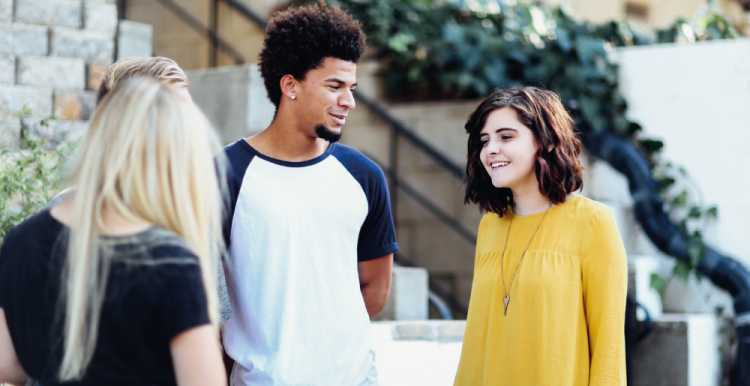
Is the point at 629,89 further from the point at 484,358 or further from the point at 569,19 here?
the point at 484,358

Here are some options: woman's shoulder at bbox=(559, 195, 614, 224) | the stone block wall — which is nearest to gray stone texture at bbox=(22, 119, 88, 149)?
the stone block wall

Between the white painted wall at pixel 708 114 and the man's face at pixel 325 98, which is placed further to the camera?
the white painted wall at pixel 708 114

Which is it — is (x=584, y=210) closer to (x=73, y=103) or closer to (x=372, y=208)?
(x=372, y=208)

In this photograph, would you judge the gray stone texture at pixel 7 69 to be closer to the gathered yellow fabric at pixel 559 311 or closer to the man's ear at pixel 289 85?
the man's ear at pixel 289 85

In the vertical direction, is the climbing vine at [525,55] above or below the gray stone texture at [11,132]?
above

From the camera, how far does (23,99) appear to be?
4344 millimetres

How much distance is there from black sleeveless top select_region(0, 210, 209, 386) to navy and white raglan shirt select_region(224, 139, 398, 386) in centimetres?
68

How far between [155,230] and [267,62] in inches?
46.3

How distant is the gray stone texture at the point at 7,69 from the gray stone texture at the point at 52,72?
0.04 metres

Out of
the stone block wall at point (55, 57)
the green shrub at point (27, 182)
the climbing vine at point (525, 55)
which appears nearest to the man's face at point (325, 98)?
the green shrub at point (27, 182)

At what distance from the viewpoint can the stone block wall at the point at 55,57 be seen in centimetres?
429

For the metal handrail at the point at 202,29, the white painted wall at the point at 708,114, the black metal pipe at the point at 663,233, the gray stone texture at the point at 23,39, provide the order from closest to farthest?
the gray stone texture at the point at 23,39 < the black metal pipe at the point at 663,233 < the white painted wall at the point at 708,114 < the metal handrail at the point at 202,29

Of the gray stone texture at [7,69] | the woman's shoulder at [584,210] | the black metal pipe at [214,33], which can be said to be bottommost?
the woman's shoulder at [584,210]

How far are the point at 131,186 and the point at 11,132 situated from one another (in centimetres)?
323
